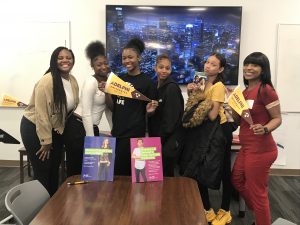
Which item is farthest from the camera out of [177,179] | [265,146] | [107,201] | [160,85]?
[160,85]

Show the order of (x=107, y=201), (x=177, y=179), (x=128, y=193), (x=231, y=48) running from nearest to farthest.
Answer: (x=107, y=201) → (x=128, y=193) → (x=177, y=179) → (x=231, y=48)

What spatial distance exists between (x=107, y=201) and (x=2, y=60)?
11.0 ft

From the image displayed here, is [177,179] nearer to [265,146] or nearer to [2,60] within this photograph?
[265,146]

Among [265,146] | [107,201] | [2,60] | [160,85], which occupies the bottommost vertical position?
[107,201]

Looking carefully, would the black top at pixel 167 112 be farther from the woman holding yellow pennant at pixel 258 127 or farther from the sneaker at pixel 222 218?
the sneaker at pixel 222 218

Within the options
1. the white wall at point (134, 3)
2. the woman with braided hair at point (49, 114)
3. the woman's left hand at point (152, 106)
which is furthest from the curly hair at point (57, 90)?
the white wall at point (134, 3)

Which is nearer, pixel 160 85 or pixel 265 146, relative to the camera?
pixel 265 146

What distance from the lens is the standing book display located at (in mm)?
1877

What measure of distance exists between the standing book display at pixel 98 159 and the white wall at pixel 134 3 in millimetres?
2522

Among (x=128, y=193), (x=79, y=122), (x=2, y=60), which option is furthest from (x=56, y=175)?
(x=2, y=60)

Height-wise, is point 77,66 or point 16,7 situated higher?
point 16,7

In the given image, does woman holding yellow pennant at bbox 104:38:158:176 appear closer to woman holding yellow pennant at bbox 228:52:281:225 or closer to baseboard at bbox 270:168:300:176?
woman holding yellow pennant at bbox 228:52:281:225

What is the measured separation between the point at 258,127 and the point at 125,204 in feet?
3.64

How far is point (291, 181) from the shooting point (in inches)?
161
